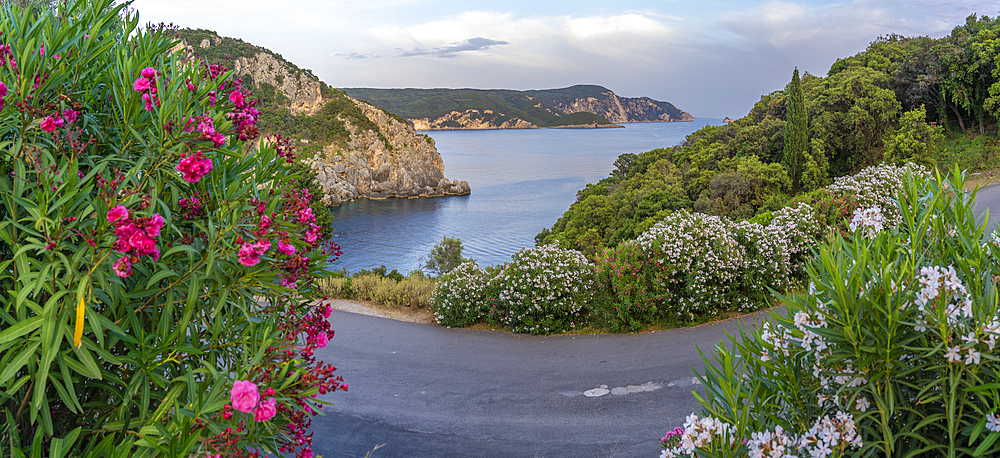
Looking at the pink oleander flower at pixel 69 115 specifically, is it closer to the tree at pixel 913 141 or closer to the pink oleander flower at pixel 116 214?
the pink oleander flower at pixel 116 214

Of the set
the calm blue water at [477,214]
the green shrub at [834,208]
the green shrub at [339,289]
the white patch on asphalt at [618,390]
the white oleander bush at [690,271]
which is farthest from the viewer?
the calm blue water at [477,214]

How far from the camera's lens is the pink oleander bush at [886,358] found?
1.66 m

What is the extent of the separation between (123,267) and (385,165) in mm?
87546

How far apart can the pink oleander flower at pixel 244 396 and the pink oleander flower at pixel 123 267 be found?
21.7 inches

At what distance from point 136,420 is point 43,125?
1231mm

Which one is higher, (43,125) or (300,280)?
(43,125)

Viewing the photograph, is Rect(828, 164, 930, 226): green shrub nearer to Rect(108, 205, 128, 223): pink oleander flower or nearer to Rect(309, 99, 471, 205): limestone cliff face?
Rect(108, 205, 128, 223): pink oleander flower

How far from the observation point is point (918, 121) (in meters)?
25.5

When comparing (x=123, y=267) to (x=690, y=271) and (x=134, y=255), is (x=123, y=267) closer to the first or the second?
(x=134, y=255)

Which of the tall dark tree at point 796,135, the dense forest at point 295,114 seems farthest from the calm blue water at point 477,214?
the tall dark tree at point 796,135

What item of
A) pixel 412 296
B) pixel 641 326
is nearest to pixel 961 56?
pixel 641 326

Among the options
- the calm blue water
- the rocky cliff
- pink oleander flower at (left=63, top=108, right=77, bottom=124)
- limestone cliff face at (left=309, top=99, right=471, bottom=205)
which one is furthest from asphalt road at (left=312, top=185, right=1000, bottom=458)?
limestone cliff face at (left=309, top=99, right=471, bottom=205)

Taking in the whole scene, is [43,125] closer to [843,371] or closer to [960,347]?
[843,371]

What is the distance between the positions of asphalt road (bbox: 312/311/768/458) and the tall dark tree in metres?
20.9
